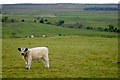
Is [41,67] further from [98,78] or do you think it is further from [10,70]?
[98,78]

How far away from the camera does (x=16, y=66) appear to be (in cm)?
2277

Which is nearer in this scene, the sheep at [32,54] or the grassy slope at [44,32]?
the sheep at [32,54]

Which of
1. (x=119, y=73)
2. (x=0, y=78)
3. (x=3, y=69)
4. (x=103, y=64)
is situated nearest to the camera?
(x=0, y=78)

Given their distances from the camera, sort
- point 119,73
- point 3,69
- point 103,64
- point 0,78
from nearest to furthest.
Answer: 1. point 0,78
2. point 119,73
3. point 3,69
4. point 103,64

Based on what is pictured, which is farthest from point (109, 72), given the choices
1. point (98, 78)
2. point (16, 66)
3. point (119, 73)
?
point (16, 66)

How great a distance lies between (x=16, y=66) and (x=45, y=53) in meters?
2.98

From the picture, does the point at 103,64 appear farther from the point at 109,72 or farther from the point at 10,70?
the point at 10,70

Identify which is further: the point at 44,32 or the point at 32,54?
the point at 44,32

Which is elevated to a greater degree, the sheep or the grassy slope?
the grassy slope

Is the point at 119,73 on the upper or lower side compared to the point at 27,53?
lower

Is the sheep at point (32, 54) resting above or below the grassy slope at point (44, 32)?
below

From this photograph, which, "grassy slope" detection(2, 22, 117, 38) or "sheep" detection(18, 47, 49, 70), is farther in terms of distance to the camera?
"grassy slope" detection(2, 22, 117, 38)

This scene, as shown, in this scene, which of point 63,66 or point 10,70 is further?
point 63,66

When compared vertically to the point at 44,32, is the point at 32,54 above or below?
below
